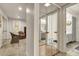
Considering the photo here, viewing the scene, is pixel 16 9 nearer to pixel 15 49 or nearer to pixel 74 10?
pixel 15 49

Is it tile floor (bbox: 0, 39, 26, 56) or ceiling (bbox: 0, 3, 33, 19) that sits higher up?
ceiling (bbox: 0, 3, 33, 19)

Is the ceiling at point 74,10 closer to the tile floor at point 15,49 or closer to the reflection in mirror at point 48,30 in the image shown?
the reflection in mirror at point 48,30

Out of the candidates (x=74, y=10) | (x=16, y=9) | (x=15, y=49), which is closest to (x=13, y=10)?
(x=16, y=9)

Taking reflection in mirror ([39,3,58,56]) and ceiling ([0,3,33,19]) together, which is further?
reflection in mirror ([39,3,58,56])

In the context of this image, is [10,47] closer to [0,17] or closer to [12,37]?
[12,37]

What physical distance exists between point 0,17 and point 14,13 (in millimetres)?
191

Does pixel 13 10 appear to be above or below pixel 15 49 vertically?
above

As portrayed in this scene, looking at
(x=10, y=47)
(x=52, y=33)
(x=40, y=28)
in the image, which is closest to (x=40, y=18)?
(x=40, y=28)

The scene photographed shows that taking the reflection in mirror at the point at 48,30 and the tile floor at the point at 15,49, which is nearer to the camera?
the tile floor at the point at 15,49

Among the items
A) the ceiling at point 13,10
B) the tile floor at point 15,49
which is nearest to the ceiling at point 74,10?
the ceiling at point 13,10

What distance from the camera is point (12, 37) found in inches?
54.1

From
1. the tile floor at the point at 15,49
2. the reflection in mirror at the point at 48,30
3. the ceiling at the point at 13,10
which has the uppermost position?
the ceiling at the point at 13,10

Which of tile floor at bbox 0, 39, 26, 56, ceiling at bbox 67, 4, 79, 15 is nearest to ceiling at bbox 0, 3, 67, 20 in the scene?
ceiling at bbox 67, 4, 79, 15

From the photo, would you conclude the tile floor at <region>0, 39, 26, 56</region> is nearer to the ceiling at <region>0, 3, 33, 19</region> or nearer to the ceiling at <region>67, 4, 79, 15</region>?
the ceiling at <region>0, 3, 33, 19</region>
